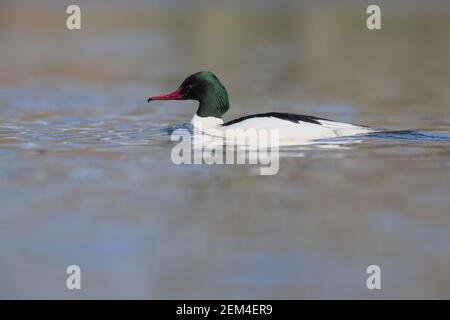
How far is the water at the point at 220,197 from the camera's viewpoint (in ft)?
18.8

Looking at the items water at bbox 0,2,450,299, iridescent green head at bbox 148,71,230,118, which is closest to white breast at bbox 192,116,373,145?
water at bbox 0,2,450,299

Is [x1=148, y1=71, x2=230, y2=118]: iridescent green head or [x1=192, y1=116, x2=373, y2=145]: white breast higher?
[x1=148, y1=71, x2=230, y2=118]: iridescent green head

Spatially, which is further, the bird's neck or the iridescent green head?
the iridescent green head

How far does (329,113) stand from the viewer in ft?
45.0

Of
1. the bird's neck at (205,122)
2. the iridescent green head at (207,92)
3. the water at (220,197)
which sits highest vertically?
the iridescent green head at (207,92)

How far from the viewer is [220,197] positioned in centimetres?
765

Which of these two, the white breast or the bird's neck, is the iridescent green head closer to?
the bird's neck

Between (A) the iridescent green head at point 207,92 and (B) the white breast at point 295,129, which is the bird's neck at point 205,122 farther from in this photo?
(B) the white breast at point 295,129

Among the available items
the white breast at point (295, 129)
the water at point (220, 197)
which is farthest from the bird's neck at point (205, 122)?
the white breast at point (295, 129)

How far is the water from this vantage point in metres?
5.73

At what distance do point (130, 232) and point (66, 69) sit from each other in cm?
1410
